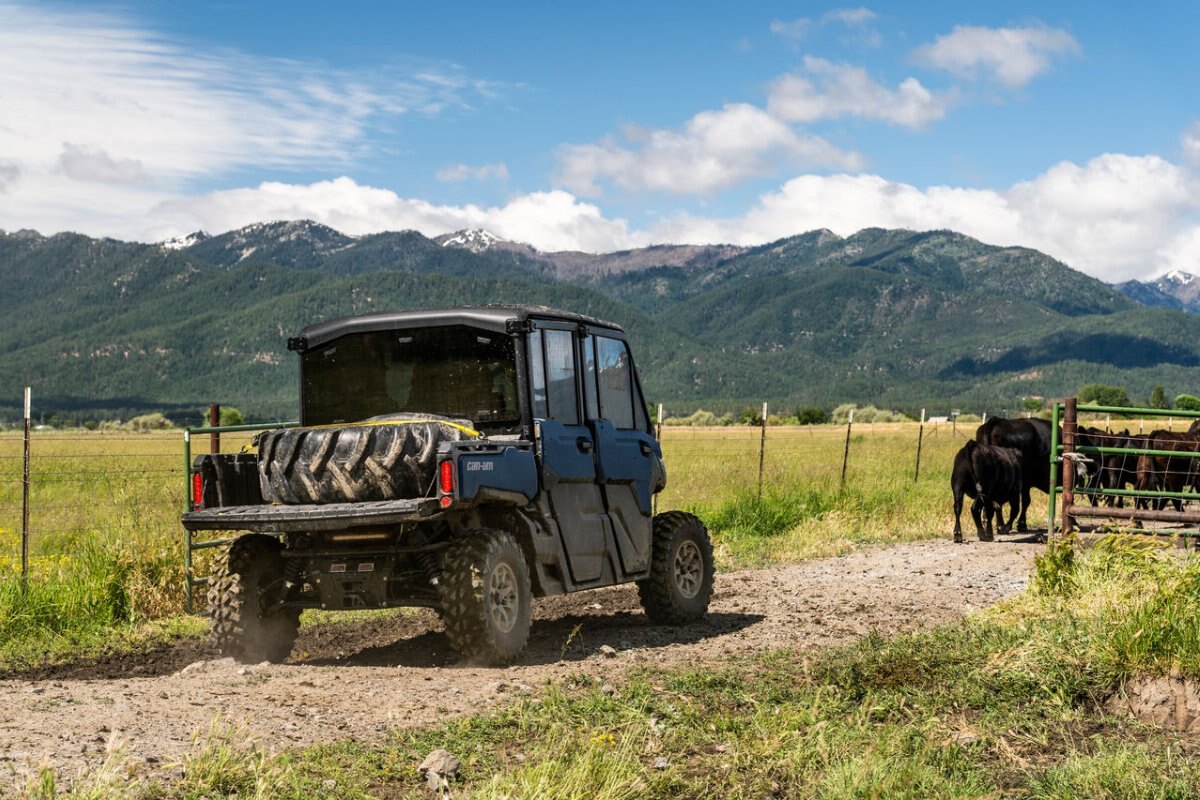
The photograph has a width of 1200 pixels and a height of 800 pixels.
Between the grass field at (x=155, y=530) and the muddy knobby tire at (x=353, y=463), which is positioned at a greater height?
the muddy knobby tire at (x=353, y=463)

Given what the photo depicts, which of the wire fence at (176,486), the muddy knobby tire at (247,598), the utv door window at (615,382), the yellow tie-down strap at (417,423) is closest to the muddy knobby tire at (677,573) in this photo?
the utv door window at (615,382)

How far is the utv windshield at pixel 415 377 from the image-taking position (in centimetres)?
976

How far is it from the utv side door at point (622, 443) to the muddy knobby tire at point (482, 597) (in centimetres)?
155

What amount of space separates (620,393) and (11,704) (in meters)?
5.46

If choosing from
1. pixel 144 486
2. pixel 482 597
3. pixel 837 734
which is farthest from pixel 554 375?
pixel 144 486

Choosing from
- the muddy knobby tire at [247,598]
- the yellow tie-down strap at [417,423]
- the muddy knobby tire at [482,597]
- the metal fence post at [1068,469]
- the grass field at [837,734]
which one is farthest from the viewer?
the metal fence post at [1068,469]

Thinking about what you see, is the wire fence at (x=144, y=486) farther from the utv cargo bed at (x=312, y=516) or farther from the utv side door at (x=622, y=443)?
the utv side door at (x=622, y=443)

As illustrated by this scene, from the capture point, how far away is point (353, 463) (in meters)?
9.05

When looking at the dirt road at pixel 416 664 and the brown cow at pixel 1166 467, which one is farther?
the brown cow at pixel 1166 467

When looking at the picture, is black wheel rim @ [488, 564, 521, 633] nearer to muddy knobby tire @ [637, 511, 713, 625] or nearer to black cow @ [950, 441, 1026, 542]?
muddy knobby tire @ [637, 511, 713, 625]

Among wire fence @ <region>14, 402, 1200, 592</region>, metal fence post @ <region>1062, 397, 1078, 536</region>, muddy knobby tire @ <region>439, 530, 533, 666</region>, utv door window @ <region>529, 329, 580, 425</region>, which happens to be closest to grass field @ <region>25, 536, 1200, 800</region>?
muddy knobby tire @ <region>439, 530, 533, 666</region>

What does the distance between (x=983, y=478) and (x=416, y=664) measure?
488 inches

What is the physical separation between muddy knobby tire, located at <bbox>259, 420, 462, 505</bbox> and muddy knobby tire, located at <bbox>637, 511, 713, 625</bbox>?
2976 mm

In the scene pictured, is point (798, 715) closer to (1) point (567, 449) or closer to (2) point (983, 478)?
(1) point (567, 449)
